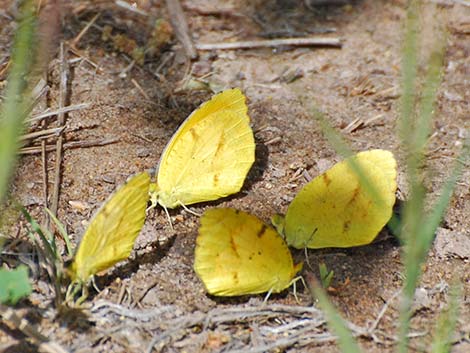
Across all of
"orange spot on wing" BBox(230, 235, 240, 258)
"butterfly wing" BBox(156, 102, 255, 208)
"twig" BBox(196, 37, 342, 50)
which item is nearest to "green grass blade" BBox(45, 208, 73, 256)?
"butterfly wing" BBox(156, 102, 255, 208)

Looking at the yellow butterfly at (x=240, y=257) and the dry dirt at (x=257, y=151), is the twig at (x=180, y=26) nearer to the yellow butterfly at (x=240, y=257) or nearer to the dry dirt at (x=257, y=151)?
the dry dirt at (x=257, y=151)

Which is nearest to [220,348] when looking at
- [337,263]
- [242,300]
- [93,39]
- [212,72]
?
[242,300]

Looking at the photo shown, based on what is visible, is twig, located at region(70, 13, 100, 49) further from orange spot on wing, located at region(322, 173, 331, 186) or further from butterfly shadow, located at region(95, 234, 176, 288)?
orange spot on wing, located at region(322, 173, 331, 186)

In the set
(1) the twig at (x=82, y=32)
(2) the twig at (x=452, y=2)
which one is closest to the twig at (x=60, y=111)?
(1) the twig at (x=82, y=32)

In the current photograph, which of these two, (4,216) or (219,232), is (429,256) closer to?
(219,232)

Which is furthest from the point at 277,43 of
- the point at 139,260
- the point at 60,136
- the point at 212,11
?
the point at 139,260

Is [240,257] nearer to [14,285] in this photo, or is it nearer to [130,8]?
[14,285]
